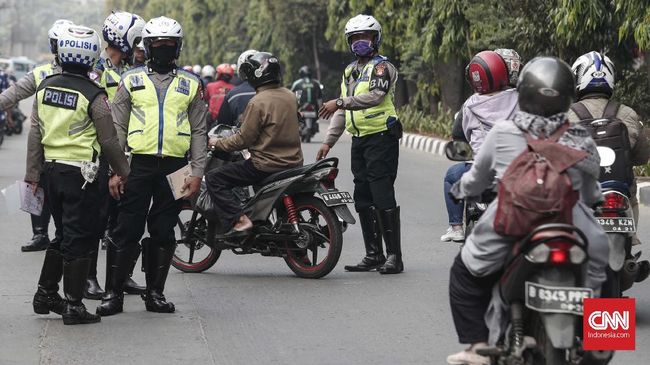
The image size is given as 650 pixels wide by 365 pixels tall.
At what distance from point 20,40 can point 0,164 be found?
152307mm

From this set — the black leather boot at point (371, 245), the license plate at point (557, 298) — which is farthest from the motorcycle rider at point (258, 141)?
the license plate at point (557, 298)

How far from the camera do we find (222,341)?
25.2 ft

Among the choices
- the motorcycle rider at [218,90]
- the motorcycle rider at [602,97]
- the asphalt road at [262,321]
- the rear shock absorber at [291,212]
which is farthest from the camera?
the motorcycle rider at [218,90]

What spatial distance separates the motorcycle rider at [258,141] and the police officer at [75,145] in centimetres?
184

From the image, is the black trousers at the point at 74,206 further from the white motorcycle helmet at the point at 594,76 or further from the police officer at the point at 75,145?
the white motorcycle helmet at the point at 594,76

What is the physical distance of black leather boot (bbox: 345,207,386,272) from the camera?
10.4m

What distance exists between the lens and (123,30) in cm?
945

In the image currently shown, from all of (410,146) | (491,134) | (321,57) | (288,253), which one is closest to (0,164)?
(410,146)

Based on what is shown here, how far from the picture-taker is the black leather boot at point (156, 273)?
27.9ft

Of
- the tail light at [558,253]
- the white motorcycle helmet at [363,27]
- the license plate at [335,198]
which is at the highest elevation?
the tail light at [558,253]

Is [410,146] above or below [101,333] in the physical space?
below

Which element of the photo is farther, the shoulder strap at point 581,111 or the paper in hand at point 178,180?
the paper in hand at point 178,180

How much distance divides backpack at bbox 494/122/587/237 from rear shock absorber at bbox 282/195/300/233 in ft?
15.4

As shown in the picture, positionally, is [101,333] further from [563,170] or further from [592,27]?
[592,27]
